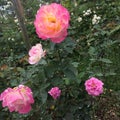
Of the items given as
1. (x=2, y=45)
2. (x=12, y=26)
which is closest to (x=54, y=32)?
(x=2, y=45)

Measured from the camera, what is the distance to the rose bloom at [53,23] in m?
2.17

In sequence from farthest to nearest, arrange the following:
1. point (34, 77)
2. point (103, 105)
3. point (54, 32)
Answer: point (103, 105), point (34, 77), point (54, 32)

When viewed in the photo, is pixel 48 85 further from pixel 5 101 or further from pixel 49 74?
pixel 5 101

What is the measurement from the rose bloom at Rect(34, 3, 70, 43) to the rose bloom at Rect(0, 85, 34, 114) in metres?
0.36

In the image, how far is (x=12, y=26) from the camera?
698cm

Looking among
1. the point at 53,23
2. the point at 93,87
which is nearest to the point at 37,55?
the point at 53,23

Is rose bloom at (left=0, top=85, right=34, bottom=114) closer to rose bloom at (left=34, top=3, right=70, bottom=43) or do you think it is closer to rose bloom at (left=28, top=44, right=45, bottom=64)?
rose bloom at (left=28, top=44, right=45, bottom=64)

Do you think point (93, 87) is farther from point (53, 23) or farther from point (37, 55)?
point (53, 23)

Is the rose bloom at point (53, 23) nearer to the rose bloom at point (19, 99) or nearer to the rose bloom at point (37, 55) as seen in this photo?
the rose bloom at point (37, 55)

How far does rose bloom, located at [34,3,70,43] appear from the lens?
217 centimetres

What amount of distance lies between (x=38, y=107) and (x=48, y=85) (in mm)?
306

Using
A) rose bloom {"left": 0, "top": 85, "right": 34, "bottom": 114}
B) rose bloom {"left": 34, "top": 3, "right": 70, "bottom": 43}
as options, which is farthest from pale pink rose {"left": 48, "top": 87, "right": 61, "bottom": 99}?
rose bloom {"left": 34, "top": 3, "right": 70, "bottom": 43}

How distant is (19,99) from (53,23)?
1.62 ft

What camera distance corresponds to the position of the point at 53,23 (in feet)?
7.14
